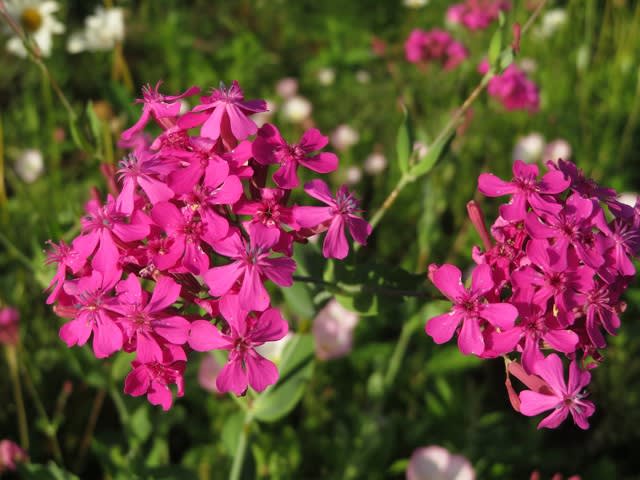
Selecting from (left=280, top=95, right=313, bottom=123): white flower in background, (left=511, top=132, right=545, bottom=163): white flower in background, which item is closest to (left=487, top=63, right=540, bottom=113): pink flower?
(left=511, top=132, right=545, bottom=163): white flower in background

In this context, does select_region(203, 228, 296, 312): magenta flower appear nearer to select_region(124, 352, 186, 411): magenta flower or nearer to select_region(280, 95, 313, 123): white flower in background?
select_region(124, 352, 186, 411): magenta flower

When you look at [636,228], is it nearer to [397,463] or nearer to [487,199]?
[397,463]

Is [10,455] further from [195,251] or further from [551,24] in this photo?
A: [551,24]

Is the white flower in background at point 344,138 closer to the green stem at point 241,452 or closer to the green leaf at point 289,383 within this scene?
the green leaf at point 289,383

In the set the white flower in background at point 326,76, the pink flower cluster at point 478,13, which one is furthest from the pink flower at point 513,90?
the white flower in background at point 326,76

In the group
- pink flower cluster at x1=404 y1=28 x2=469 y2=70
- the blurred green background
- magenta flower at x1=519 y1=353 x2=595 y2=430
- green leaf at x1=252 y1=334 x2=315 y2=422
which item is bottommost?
the blurred green background

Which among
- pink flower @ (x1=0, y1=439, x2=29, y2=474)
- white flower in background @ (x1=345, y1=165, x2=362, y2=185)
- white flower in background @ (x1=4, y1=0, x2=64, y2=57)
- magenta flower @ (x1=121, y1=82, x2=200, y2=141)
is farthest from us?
white flower in background @ (x1=345, y1=165, x2=362, y2=185)
